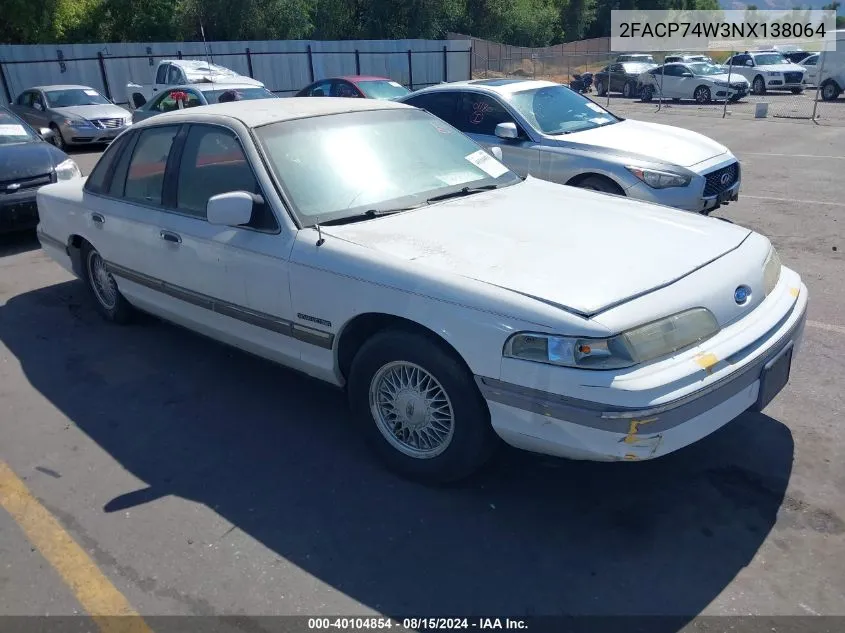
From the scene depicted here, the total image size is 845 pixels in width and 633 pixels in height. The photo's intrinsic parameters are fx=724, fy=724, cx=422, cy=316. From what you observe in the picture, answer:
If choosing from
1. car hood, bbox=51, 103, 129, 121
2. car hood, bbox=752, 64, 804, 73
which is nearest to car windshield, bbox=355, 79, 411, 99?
car hood, bbox=51, 103, 129, 121

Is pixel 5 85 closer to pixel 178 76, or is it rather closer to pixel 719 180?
pixel 178 76

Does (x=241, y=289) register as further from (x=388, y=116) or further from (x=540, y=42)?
(x=540, y=42)

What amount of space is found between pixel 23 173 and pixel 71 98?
32.8 ft

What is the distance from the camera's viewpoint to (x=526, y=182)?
4.66 m

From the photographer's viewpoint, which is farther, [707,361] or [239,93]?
[239,93]

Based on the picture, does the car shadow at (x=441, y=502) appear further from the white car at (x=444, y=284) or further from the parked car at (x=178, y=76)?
the parked car at (x=178, y=76)

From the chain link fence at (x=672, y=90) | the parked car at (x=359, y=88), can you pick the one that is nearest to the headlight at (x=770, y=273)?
the parked car at (x=359, y=88)

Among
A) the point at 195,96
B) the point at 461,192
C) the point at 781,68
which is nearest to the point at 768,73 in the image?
the point at 781,68

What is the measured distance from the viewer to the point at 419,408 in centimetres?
337

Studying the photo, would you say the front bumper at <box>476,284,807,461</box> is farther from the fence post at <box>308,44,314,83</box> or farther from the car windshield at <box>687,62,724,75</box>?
the fence post at <box>308,44,314,83</box>

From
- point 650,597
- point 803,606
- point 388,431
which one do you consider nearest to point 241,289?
point 388,431

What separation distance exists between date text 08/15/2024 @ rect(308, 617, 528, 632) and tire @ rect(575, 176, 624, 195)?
5.11 metres

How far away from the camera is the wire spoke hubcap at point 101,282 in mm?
5488

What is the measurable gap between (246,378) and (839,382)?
3666mm
